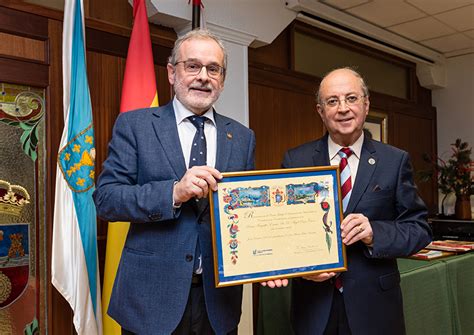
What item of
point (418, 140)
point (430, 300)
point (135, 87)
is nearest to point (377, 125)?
point (418, 140)

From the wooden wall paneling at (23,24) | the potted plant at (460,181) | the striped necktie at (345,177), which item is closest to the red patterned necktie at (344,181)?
the striped necktie at (345,177)

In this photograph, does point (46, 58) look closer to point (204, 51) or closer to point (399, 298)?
point (204, 51)

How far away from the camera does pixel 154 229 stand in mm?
1260

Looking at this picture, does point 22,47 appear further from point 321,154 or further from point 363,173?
point 363,173

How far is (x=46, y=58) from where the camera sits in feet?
7.34

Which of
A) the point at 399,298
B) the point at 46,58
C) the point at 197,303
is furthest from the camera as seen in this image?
the point at 46,58

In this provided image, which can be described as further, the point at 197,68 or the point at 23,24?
the point at 23,24

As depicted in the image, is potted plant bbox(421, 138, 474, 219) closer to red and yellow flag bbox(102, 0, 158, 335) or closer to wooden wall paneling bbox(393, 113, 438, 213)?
wooden wall paneling bbox(393, 113, 438, 213)

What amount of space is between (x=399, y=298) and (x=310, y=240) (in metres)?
0.47

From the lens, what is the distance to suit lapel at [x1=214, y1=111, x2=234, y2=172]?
4.32 feet

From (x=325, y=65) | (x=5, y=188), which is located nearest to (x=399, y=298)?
(x=5, y=188)

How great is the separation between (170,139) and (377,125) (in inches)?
155

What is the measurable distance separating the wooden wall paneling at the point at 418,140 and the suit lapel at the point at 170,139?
4.19 metres

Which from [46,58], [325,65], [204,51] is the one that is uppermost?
[325,65]
